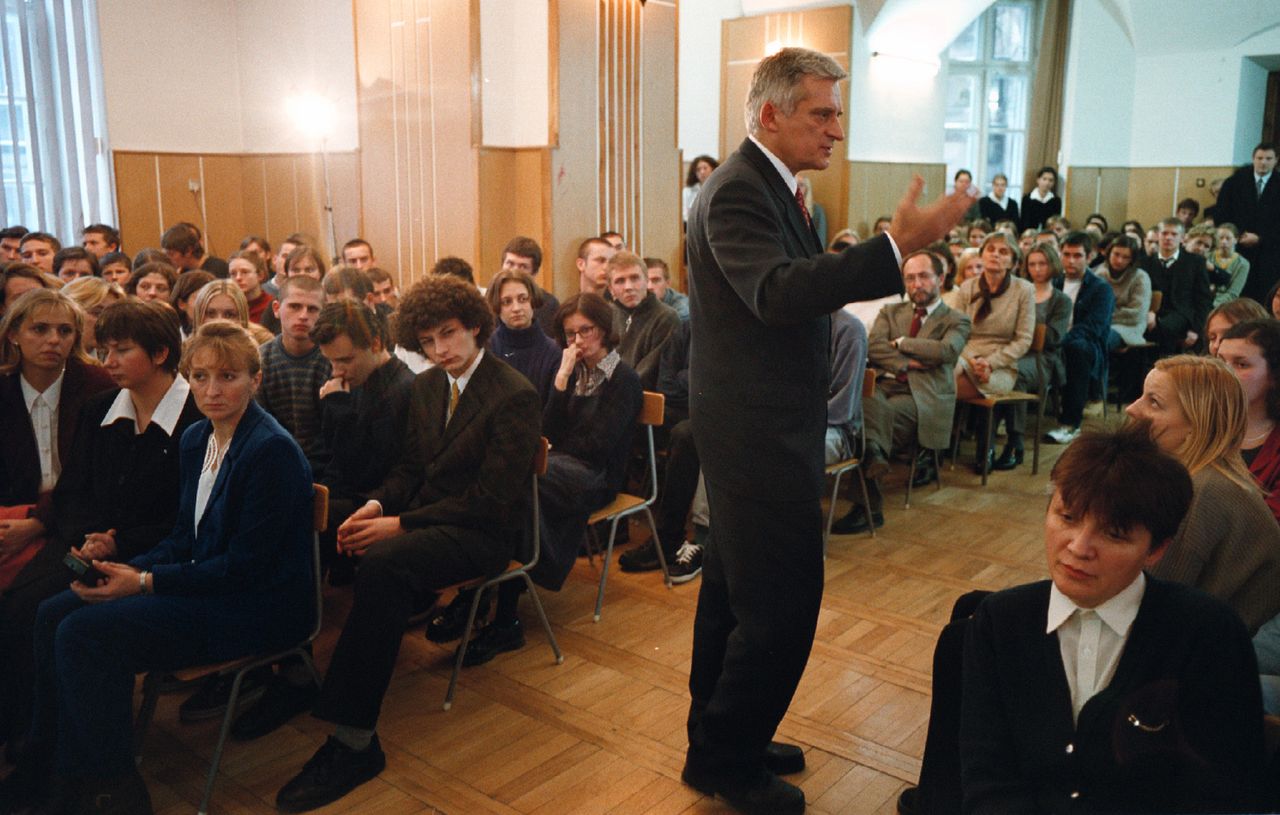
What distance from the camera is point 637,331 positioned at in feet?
15.4

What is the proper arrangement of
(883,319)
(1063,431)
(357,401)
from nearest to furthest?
(357,401) → (883,319) → (1063,431)

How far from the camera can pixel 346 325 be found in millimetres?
3381

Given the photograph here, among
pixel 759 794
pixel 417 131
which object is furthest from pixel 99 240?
pixel 759 794

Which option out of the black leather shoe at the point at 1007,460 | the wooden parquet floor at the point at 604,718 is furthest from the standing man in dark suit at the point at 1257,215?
the wooden parquet floor at the point at 604,718

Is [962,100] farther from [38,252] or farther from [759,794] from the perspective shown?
[759,794]

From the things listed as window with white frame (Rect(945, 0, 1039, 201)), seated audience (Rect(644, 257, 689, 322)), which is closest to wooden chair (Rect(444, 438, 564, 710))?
seated audience (Rect(644, 257, 689, 322))

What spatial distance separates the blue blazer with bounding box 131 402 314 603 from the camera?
8.10 feet

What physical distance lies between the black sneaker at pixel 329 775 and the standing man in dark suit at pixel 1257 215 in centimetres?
924

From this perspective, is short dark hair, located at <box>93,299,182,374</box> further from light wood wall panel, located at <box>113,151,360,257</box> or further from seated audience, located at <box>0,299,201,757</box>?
light wood wall panel, located at <box>113,151,360,257</box>

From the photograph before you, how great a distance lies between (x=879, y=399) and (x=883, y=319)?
656mm

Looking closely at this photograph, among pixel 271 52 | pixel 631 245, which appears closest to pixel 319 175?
pixel 271 52

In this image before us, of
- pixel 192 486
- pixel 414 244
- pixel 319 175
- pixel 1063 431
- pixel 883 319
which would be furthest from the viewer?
pixel 319 175

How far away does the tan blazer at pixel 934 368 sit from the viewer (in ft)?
16.2

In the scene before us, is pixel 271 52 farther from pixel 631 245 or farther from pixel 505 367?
pixel 505 367
